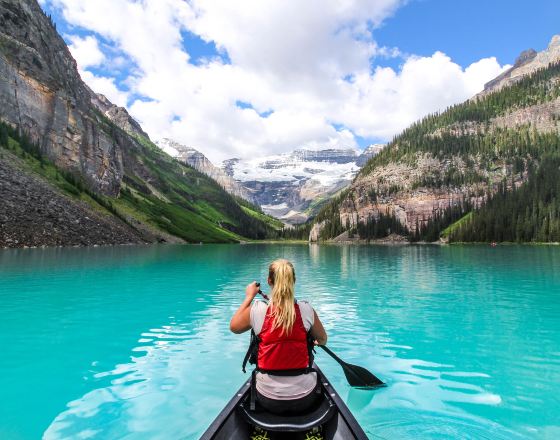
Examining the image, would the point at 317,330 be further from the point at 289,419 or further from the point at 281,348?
the point at 289,419

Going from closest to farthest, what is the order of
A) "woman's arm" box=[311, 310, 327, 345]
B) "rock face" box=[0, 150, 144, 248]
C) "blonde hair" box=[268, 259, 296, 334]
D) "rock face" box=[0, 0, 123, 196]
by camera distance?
"blonde hair" box=[268, 259, 296, 334] < "woman's arm" box=[311, 310, 327, 345] < "rock face" box=[0, 150, 144, 248] < "rock face" box=[0, 0, 123, 196]

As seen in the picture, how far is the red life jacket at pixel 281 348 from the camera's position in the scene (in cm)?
798

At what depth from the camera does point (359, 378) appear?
1505 centimetres

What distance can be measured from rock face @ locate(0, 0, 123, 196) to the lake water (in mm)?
152651

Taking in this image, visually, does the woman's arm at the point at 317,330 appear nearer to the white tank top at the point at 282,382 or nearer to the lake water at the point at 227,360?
the white tank top at the point at 282,382

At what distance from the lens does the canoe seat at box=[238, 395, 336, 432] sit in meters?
7.59

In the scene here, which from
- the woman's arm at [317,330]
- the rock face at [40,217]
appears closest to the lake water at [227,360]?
the woman's arm at [317,330]

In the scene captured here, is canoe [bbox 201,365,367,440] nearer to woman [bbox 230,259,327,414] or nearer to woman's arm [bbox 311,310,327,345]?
woman [bbox 230,259,327,414]

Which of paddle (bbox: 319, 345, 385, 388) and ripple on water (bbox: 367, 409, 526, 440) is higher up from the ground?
paddle (bbox: 319, 345, 385, 388)

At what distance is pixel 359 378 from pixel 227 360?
670 cm

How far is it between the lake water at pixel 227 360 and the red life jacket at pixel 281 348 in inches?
205

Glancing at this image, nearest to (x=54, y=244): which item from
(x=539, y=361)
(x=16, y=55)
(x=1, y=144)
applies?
(x=1, y=144)

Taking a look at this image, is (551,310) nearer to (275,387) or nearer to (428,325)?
(428,325)

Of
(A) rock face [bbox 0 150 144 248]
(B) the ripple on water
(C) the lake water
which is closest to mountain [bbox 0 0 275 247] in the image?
(A) rock face [bbox 0 150 144 248]
